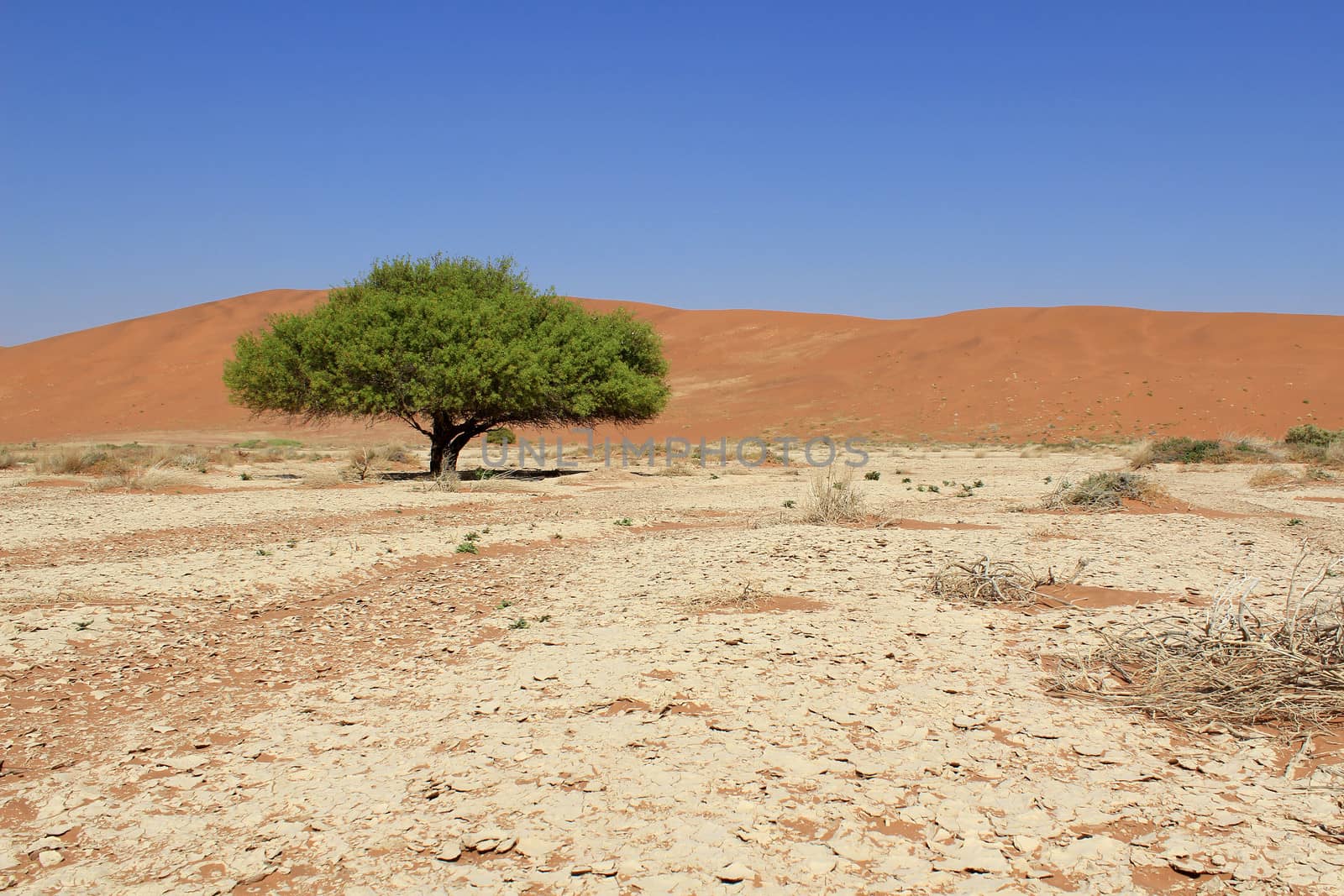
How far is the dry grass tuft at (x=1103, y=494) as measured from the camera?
1507cm

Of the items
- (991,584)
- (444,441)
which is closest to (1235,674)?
(991,584)

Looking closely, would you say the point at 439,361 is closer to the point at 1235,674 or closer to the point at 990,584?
the point at 990,584

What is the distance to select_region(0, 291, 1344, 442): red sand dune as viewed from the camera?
151ft

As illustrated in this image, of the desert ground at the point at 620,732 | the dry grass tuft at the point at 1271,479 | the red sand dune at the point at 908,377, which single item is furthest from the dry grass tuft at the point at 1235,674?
the red sand dune at the point at 908,377

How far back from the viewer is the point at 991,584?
8.17m

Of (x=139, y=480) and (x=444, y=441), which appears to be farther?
(x=444, y=441)

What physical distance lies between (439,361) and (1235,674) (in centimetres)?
1849

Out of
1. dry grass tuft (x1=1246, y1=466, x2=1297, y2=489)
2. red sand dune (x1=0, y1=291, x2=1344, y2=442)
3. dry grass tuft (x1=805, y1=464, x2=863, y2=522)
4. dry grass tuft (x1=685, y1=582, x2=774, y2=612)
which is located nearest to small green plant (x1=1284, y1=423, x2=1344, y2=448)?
dry grass tuft (x1=1246, y1=466, x2=1297, y2=489)

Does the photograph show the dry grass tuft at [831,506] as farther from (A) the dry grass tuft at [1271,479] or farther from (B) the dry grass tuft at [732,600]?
(A) the dry grass tuft at [1271,479]

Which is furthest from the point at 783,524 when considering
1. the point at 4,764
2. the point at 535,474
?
the point at 535,474

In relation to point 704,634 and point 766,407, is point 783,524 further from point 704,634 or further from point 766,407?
point 766,407

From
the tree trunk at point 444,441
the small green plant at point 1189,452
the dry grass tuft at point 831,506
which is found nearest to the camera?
the dry grass tuft at point 831,506

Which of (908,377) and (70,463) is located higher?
(908,377)

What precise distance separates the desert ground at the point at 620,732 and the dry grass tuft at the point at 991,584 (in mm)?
210
